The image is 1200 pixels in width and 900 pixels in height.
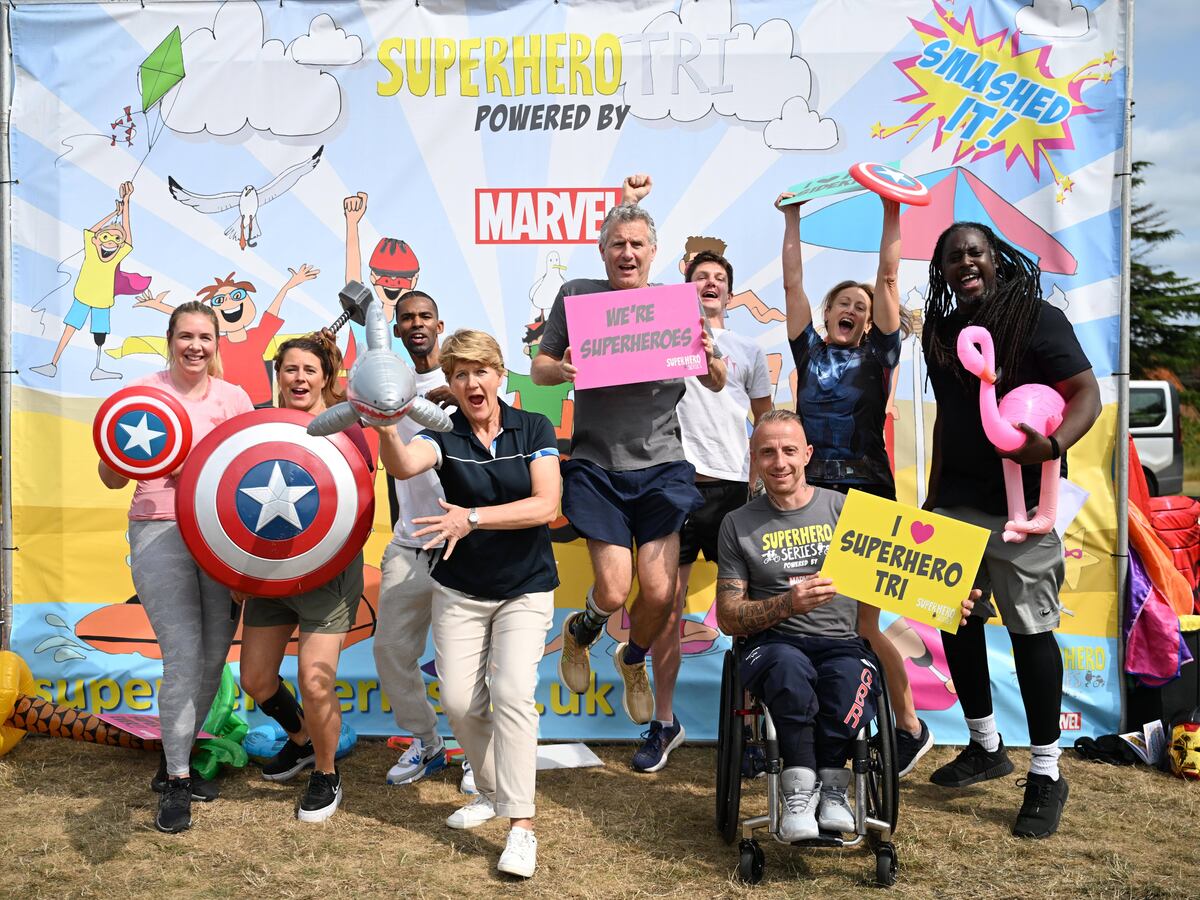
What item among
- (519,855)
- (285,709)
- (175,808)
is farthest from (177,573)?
(519,855)

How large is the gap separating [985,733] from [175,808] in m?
3.05

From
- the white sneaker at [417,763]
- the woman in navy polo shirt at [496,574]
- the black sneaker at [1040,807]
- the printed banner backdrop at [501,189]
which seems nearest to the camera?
the woman in navy polo shirt at [496,574]

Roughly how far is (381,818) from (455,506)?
1.35 metres

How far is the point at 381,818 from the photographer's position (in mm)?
3734

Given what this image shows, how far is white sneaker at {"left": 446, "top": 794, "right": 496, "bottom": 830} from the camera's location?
3594 millimetres

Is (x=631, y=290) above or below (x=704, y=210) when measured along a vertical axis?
below

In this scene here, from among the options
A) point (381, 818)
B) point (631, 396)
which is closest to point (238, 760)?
point (381, 818)

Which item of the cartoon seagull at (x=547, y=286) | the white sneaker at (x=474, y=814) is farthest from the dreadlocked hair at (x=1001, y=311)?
the white sneaker at (x=474, y=814)

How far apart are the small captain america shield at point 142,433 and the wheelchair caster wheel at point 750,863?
233cm

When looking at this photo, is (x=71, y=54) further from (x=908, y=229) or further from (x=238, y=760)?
(x=908, y=229)

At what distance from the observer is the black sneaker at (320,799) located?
12.1 feet

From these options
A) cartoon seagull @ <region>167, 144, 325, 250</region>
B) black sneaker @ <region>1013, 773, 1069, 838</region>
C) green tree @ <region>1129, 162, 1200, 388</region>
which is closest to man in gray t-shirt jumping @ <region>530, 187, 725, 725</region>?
black sneaker @ <region>1013, 773, 1069, 838</region>

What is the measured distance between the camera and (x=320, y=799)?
3705mm

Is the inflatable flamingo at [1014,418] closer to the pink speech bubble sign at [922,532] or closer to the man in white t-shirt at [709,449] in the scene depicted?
the pink speech bubble sign at [922,532]
